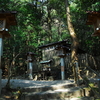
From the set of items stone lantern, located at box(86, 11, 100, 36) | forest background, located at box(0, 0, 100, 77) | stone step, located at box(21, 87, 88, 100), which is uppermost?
forest background, located at box(0, 0, 100, 77)

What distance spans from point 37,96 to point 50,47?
15.3 meters

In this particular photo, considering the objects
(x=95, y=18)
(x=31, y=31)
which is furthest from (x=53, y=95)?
(x=31, y=31)

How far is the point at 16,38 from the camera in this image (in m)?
20.1

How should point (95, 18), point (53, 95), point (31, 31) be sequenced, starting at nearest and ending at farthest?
point (53, 95) → point (95, 18) → point (31, 31)

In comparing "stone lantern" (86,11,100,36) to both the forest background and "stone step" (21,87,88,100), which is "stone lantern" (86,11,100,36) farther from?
the forest background

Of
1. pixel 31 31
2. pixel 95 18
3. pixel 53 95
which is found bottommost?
pixel 53 95

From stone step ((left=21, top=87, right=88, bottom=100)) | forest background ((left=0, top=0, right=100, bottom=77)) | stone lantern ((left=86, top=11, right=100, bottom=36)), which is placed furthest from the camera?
forest background ((left=0, top=0, right=100, bottom=77))

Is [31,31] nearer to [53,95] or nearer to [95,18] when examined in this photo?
[95,18]

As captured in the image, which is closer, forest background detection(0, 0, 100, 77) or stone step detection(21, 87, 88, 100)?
stone step detection(21, 87, 88, 100)

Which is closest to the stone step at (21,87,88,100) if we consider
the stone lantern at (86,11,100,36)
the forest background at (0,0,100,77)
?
the stone lantern at (86,11,100,36)

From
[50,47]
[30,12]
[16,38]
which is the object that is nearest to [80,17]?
[50,47]

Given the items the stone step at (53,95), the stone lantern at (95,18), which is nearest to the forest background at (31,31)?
the stone lantern at (95,18)

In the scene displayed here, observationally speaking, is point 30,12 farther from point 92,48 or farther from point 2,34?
point 2,34

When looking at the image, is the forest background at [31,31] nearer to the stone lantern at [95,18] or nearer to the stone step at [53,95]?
the stone lantern at [95,18]
